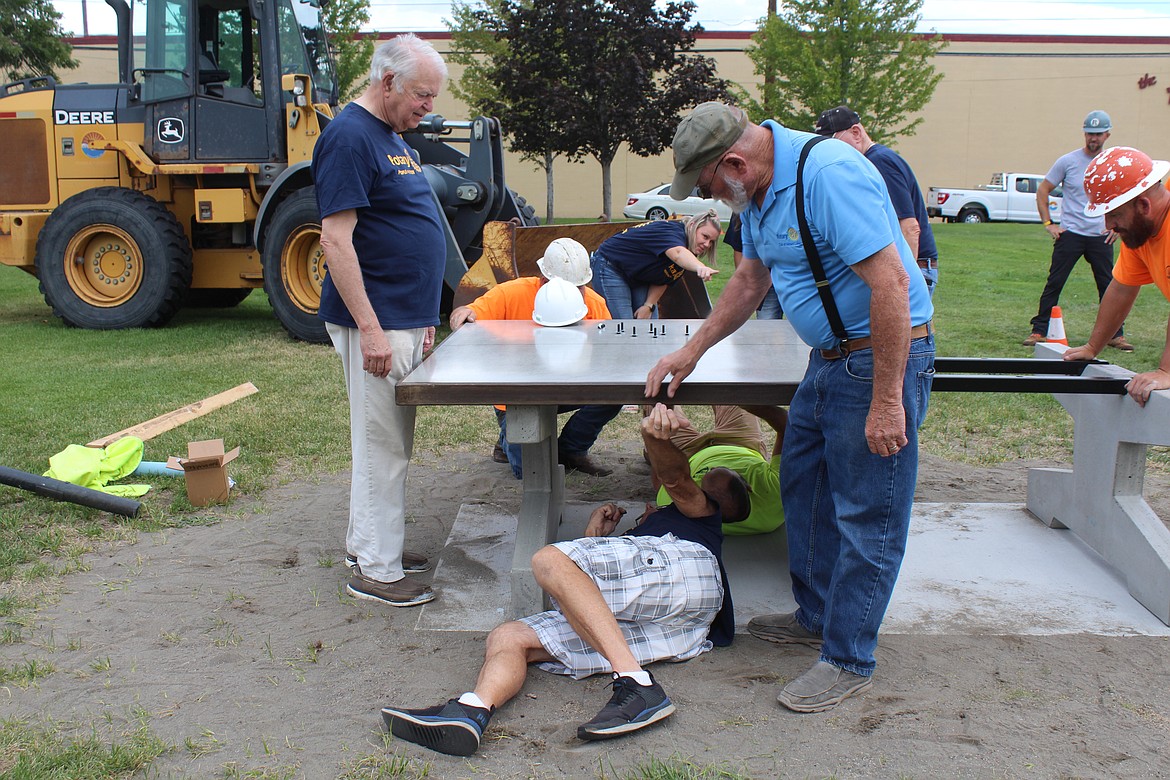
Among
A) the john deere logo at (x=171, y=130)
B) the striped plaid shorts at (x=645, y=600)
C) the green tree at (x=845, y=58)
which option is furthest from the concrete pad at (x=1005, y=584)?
the green tree at (x=845, y=58)

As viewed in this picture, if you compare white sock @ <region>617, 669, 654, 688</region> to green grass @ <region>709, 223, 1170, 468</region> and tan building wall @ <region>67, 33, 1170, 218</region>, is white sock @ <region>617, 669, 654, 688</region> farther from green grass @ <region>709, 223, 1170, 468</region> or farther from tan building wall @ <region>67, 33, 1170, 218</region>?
tan building wall @ <region>67, 33, 1170, 218</region>

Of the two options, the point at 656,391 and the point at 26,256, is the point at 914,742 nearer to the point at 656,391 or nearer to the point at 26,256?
the point at 656,391

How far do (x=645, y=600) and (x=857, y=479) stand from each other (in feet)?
2.58

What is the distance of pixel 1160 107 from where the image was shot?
33656mm

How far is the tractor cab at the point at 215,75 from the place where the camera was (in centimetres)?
929

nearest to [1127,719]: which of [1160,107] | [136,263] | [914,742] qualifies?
[914,742]

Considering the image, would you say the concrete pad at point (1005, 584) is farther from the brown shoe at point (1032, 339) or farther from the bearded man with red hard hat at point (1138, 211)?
the brown shoe at point (1032, 339)

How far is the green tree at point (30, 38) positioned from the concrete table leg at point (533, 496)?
70.0 feet

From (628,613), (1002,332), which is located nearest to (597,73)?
(1002,332)

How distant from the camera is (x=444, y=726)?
8.91 ft

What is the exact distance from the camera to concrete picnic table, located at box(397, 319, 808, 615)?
125 inches

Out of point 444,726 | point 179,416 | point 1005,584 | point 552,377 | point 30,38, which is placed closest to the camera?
point 444,726

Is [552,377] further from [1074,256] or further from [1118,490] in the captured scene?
[1074,256]

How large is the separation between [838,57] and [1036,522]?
67.2 ft
